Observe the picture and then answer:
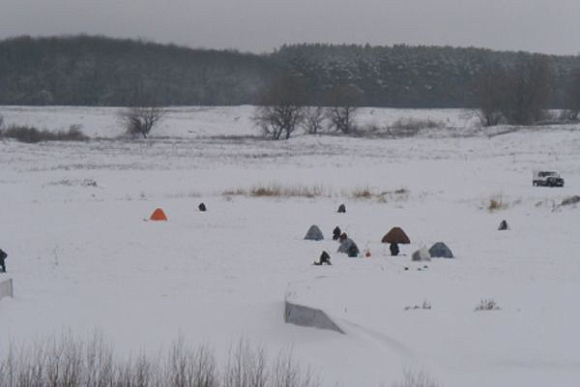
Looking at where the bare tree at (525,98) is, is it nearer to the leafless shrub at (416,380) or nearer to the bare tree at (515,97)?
the bare tree at (515,97)

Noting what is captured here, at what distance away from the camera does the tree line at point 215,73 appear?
131375 millimetres

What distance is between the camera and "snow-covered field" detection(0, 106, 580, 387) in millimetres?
10008

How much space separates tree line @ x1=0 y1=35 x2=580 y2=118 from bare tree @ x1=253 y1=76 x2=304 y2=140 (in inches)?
1440

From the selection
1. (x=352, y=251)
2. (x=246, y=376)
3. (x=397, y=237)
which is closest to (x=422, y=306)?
(x=246, y=376)

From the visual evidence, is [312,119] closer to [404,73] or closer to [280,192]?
[280,192]

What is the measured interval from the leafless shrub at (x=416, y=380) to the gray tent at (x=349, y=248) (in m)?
9.45

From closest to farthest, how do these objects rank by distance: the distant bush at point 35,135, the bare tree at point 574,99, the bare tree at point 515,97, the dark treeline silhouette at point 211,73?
A: the distant bush at point 35,135 → the bare tree at point 574,99 → the bare tree at point 515,97 → the dark treeline silhouette at point 211,73

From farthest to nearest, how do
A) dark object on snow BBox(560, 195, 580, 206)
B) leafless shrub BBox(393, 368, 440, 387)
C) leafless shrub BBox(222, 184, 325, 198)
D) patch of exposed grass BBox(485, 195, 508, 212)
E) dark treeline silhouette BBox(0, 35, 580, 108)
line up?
1. dark treeline silhouette BBox(0, 35, 580, 108)
2. leafless shrub BBox(222, 184, 325, 198)
3. patch of exposed grass BBox(485, 195, 508, 212)
4. dark object on snow BBox(560, 195, 580, 206)
5. leafless shrub BBox(393, 368, 440, 387)

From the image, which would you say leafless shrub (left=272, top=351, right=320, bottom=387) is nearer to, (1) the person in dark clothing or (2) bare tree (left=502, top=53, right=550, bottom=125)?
(1) the person in dark clothing

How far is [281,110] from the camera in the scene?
80.6 meters

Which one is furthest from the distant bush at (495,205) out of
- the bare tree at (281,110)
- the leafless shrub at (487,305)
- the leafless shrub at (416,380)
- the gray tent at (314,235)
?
the bare tree at (281,110)

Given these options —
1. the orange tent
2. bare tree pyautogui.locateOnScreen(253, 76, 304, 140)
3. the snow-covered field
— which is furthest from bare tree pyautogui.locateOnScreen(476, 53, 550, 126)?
the orange tent

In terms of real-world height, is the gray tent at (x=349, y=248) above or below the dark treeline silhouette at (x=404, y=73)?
below

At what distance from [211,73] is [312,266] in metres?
138
